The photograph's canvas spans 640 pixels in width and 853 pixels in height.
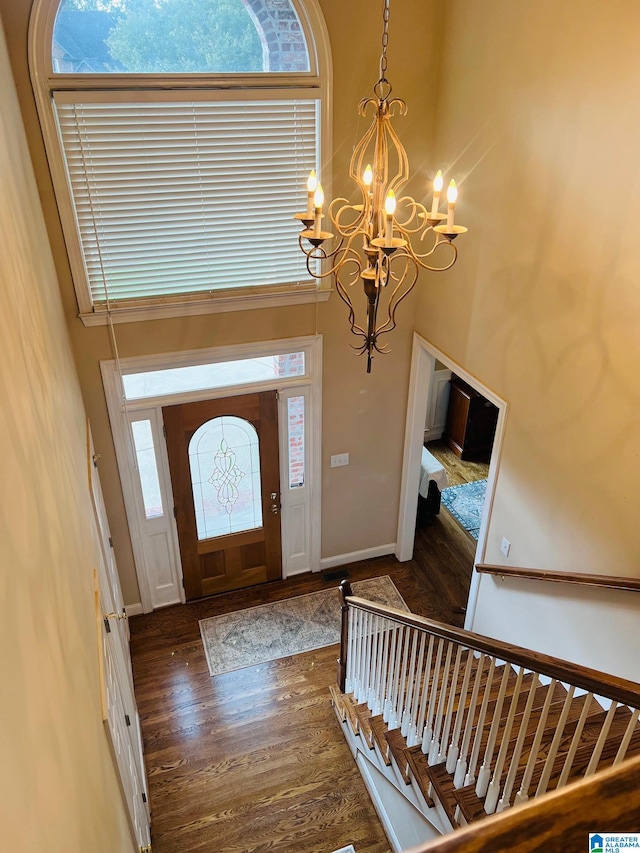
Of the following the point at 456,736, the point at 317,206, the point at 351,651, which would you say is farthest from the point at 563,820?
the point at 351,651

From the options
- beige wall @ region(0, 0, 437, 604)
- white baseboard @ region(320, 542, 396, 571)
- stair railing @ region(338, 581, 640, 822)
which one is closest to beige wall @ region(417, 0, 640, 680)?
beige wall @ region(0, 0, 437, 604)

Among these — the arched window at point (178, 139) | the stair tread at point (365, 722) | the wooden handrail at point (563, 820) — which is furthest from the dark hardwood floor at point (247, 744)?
the wooden handrail at point (563, 820)

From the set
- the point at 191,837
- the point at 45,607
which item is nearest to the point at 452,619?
the point at 191,837

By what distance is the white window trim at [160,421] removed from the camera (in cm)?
470

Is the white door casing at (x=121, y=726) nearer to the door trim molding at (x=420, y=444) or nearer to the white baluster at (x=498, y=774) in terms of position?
the white baluster at (x=498, y=774)

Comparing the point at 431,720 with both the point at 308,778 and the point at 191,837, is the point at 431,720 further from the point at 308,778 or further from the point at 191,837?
the point at 191,837

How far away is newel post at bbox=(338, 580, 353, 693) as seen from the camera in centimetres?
430

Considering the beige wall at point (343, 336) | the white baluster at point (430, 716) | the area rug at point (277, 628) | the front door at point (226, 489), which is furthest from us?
the area rug at point (277, 628)

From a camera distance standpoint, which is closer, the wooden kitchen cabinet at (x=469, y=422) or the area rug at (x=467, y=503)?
the area rug at (x=467, y=503)

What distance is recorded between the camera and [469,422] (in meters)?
7.88

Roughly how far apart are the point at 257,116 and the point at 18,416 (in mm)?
3252

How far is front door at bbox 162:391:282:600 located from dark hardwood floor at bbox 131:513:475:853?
286 mm

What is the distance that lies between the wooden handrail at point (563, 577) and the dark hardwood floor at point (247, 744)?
4.64 feet

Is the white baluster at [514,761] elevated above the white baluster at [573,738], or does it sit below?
below
